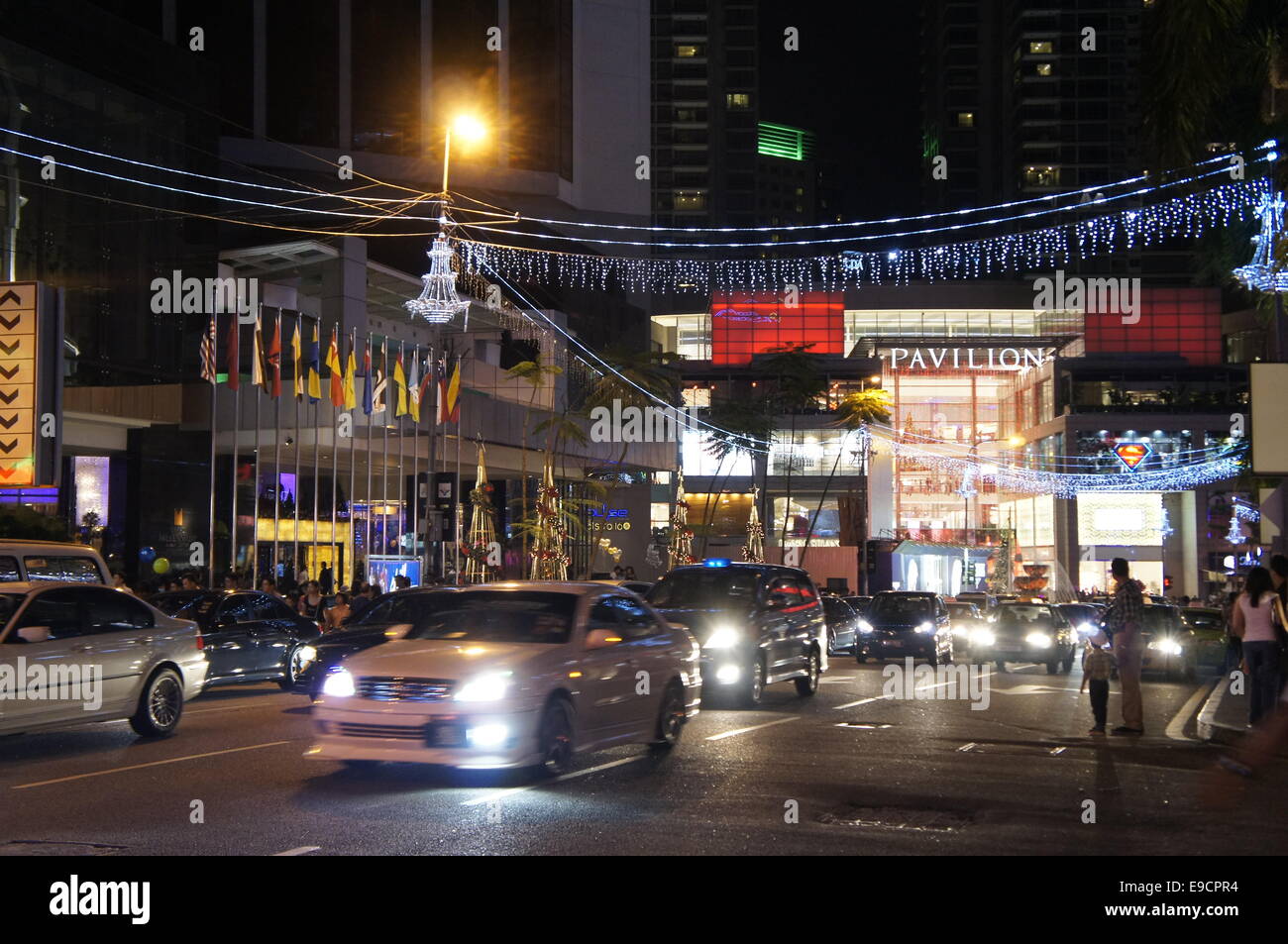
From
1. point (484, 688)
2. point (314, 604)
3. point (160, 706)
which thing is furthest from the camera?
point (314, 604)

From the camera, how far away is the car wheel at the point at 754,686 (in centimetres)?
1867

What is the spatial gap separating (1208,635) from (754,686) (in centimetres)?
1542

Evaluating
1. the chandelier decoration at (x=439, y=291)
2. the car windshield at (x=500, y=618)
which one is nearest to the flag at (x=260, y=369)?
the chandelier decoration at (x=439, y=291)

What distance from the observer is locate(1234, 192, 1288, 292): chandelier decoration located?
21661 millimetres

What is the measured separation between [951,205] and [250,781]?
141742mm

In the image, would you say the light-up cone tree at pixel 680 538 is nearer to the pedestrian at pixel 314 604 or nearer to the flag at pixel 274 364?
the flag at pixel 274 364

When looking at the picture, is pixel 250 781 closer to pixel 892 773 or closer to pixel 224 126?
pixel 892 773

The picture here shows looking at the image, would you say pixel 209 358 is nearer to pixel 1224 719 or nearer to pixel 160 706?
pixel 160 706

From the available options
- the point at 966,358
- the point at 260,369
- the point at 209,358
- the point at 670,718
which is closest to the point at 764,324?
the point at 966,358

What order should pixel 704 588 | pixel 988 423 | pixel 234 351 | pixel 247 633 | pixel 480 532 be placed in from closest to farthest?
pixel 704 588 → pixel 247 633 → pixel 234 351 → pixel 480 532 → pixel 988 423

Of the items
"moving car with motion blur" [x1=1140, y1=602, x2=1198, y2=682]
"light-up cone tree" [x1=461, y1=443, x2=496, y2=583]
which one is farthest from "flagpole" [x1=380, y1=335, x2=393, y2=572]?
"moving car with motion blur" [x1=1140, y1=602, x2=1198, y2=682]

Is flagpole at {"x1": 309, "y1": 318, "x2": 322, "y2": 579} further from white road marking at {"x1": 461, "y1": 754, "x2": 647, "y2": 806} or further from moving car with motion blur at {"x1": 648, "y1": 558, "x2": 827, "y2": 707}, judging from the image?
white road marking at {"x1": 461, "y1": 754, "x2": 647, "y2": 806}

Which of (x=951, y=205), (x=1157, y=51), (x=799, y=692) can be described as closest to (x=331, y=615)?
(x=799, y=692)

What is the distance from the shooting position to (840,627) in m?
35.1
